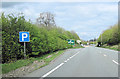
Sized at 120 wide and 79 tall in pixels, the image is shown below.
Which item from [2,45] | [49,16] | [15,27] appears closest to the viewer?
[2,45]

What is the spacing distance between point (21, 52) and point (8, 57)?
5.13 feet

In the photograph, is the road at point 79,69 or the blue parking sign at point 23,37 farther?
the blue parking sign at point 23,37

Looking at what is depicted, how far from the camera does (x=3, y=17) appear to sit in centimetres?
1401

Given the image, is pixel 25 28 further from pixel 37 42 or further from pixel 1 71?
pixel 1 71

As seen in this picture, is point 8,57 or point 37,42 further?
point 37,42

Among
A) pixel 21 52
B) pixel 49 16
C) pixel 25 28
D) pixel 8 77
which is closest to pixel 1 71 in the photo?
pixel 8 77

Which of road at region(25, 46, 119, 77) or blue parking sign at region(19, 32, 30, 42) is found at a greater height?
blue parking sign at region(19, 32, 30, 42)

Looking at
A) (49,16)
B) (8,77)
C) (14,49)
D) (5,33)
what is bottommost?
(8,77)

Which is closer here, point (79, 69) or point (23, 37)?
point (79, 69)

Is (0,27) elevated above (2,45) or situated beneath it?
elevated above

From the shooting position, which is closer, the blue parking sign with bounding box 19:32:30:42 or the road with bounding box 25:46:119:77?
the road with bounding box 25:46:119:77

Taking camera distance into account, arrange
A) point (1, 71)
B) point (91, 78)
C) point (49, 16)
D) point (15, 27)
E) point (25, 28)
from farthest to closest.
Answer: point (49, 16), point (25, 28), point (15, 27), point (1, 71), point (91, 78)

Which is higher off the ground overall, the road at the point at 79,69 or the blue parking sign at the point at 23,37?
the blue parking sign at the point at 23,37

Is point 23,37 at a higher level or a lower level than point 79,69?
higher
